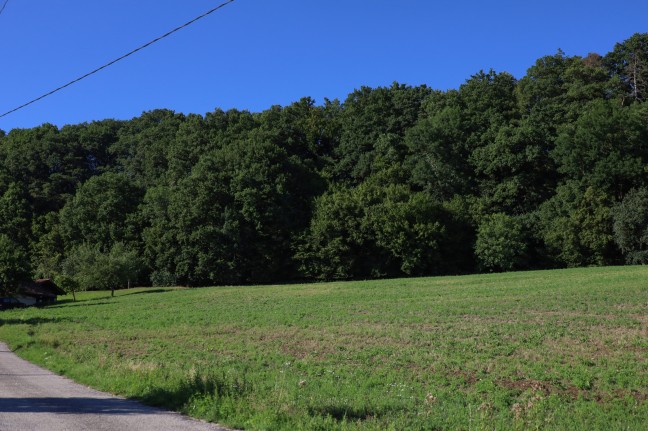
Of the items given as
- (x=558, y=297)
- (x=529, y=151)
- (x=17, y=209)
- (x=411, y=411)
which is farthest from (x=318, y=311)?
(x=17, y=209)

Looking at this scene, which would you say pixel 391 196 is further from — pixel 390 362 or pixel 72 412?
pixel 72 412

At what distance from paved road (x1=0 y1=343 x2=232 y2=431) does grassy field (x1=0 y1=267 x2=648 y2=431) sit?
46cm

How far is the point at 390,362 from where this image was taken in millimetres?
14430

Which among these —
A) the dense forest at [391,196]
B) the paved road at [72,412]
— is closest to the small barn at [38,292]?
the dense forest at [391,196]

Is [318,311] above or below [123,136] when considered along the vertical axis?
below

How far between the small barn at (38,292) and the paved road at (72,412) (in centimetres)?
5952

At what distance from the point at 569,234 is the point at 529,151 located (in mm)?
13091

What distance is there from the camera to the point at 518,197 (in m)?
69.9

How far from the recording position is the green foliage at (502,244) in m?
60.1

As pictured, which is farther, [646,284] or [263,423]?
[646,284]

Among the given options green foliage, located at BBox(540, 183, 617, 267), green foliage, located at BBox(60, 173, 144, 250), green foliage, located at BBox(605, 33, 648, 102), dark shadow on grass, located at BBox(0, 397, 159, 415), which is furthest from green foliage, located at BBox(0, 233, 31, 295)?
green foliage, located at BBox(605, 33, 648, 102)

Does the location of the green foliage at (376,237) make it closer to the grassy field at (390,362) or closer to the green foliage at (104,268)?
the green foliage at (104,268)

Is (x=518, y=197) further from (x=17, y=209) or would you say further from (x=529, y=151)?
(x=17, y=209)

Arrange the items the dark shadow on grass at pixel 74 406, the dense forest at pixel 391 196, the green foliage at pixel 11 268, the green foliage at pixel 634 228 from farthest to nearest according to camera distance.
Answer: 1. the dense forest at pixel 391 196
2. the green foliage at pixel 11 268
3. the green foliage at pixel 634 228
4. the dark shadow on grass at pixel 74 406
